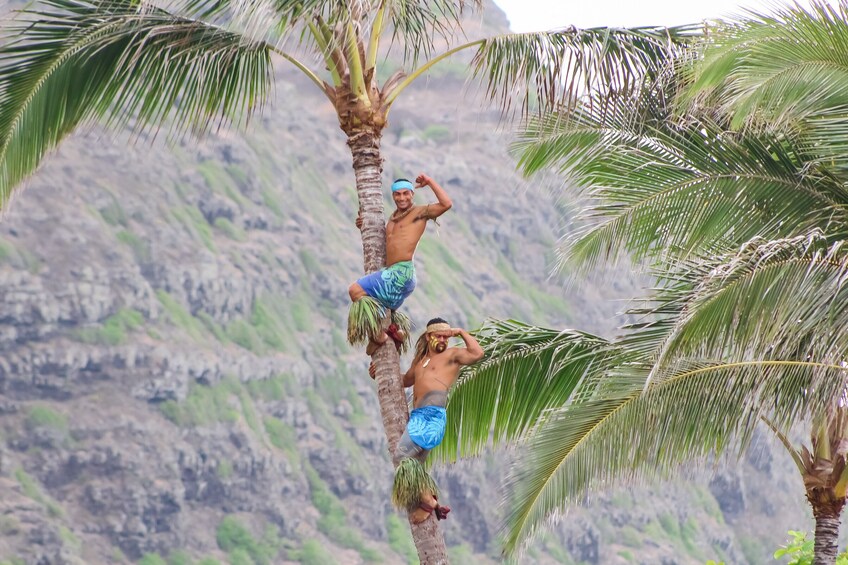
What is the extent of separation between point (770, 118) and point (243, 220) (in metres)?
134

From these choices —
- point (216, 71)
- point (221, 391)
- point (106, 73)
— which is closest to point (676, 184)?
point (216, 71)

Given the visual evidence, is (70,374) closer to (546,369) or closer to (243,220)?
(243,220)

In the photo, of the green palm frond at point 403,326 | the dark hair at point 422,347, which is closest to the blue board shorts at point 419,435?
the dark hair at point 422,347

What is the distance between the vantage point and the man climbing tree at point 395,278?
8.55m

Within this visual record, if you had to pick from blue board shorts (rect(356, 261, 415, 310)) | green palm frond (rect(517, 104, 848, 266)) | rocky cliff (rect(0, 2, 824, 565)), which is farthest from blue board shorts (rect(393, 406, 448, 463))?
rocky cliff (rect(0, 2, 824, 565))

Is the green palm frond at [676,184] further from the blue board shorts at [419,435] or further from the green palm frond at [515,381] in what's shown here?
the blue board shorts at [419,435]

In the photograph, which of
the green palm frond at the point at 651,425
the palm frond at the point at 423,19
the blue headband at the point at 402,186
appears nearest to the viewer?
the green palm frond at the point at 651,425

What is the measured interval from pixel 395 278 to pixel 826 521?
4245 millimetres

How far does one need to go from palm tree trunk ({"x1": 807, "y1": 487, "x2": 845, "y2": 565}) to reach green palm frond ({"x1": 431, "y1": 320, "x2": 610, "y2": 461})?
2127 mm

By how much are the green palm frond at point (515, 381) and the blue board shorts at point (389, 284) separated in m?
2.24

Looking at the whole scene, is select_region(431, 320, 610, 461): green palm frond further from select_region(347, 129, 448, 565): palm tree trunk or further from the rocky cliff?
the rocky cliff

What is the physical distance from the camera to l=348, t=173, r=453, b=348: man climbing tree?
8.55 meters

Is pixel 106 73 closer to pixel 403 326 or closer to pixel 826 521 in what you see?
pixel 403 326

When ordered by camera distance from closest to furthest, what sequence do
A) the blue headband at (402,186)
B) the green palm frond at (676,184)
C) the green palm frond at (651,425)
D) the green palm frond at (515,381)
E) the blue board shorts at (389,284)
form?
1. the blue board shorts at (389,284)
2. the green palm frond at (651,425)
3. the blue headband at (402,186)
4. the green palm frond at (676,184)
5. the green palm frond at (515,381)
